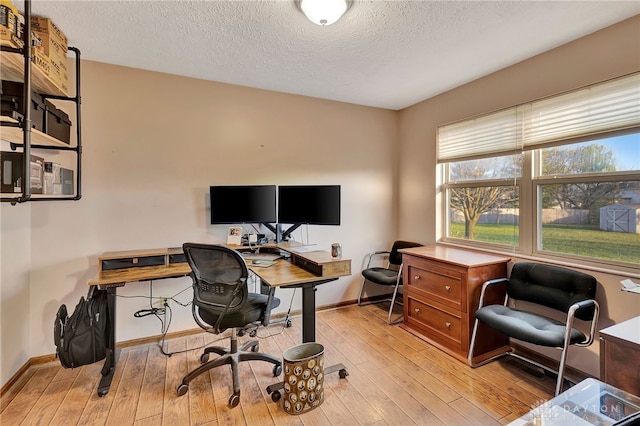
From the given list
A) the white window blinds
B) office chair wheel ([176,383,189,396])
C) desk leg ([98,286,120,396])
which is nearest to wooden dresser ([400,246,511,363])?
the white window blinds

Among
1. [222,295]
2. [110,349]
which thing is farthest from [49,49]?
[110,349]

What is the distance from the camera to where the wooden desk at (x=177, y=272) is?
2.09m

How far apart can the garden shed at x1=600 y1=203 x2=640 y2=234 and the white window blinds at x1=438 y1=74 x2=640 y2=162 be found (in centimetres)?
55

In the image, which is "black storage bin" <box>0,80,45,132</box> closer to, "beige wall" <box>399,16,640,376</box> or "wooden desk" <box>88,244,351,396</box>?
"wooden desk" <box>88,244,351,396</box>

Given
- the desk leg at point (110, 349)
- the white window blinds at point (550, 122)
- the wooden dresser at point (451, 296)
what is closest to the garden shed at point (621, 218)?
the white window blinds at point (550, 122)

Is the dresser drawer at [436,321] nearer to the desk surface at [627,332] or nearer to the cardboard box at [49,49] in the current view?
the desk surface at [627,332]

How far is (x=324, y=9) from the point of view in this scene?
177 centimetres

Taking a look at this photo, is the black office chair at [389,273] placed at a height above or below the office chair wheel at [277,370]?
above

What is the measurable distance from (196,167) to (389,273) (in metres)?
2.44

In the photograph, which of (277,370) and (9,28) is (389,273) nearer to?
(277,370)

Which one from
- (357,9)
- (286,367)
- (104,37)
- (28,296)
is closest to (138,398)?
(286,367)

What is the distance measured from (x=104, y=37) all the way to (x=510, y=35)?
3010 mm

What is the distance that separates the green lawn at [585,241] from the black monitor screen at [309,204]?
1.65 metres

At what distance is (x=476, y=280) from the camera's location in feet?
8.18
